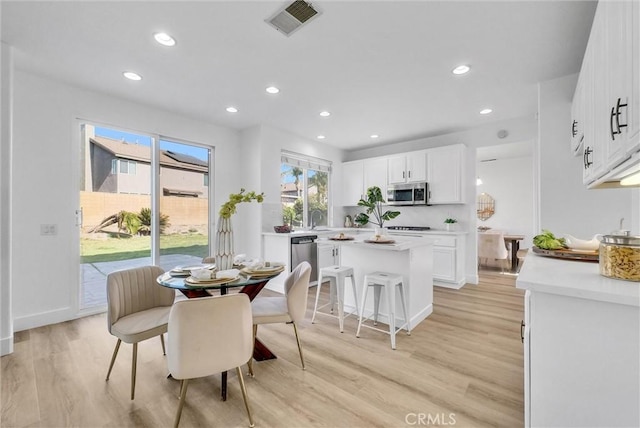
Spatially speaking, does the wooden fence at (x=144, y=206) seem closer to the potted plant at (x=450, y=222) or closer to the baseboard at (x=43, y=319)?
the baseboard at (x=43, y=319)

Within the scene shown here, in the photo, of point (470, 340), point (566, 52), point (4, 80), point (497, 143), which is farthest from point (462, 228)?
point (4, 80)

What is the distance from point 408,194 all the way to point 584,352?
4.27 meters

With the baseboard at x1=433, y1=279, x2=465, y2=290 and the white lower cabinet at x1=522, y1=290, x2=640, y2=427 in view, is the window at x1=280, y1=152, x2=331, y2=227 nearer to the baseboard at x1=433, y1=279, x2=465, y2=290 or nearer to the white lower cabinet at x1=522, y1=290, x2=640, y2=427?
the baseboard at x1=433, y1=279, x2=465, y2=290

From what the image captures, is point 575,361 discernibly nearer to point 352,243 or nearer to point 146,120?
point 352,243

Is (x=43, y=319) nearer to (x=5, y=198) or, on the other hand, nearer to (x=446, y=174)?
(x=5, y=198)

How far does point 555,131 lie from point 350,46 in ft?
7.76

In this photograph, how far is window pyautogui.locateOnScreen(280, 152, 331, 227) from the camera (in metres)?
5.12

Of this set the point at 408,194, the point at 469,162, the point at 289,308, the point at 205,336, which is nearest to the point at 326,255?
the point at 408,194

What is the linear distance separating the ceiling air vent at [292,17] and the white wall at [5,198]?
237cm

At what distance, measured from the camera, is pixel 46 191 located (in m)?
2.97

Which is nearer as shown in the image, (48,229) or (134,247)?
(48,229)

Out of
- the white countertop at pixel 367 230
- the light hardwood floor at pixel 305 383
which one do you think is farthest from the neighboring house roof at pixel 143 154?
the light hardwood floor at pixel 305 383

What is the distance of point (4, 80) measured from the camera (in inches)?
92.7

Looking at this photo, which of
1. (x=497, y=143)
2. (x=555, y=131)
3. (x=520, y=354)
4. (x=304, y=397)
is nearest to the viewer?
(x=304, y=397)
